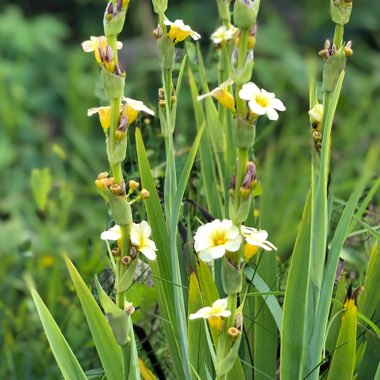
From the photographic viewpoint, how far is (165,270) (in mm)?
1209

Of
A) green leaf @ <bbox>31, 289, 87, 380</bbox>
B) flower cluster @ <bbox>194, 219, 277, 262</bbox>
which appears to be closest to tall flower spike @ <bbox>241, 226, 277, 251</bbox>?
flower cluster @ <bbox>194, 219, 277, 262</bbox>

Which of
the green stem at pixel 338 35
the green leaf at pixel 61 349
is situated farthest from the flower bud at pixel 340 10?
the green leaf at pixel 61 349

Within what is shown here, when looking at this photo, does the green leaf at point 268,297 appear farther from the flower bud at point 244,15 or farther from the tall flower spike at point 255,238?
the flower bud at point 244,15

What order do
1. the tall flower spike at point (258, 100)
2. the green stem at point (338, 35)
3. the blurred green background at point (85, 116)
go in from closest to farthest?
the tall flower spike at point (258, 100) → the green stem at point (338, 35) → the blurred green background at point (85, 116)

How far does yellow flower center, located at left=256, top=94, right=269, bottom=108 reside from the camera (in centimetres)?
91

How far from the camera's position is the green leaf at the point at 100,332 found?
1.12 meters

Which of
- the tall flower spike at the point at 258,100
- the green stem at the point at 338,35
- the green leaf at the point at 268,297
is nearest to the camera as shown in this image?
the tall flower spike at the point at 258,100

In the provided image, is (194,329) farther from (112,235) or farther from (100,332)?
(112,235)

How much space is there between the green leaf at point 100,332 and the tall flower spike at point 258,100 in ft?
1.21

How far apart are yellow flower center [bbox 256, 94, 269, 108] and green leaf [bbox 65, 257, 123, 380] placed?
0.37 meters

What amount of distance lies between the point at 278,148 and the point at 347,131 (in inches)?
19.9

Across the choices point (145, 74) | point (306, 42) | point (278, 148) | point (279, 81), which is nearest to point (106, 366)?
point (278, 148)

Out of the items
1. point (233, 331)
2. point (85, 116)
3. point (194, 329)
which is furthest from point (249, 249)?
point (85, 116)

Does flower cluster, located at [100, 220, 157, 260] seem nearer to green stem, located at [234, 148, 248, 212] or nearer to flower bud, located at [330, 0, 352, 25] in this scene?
green stem, located at [234, 148, 248, 212]
